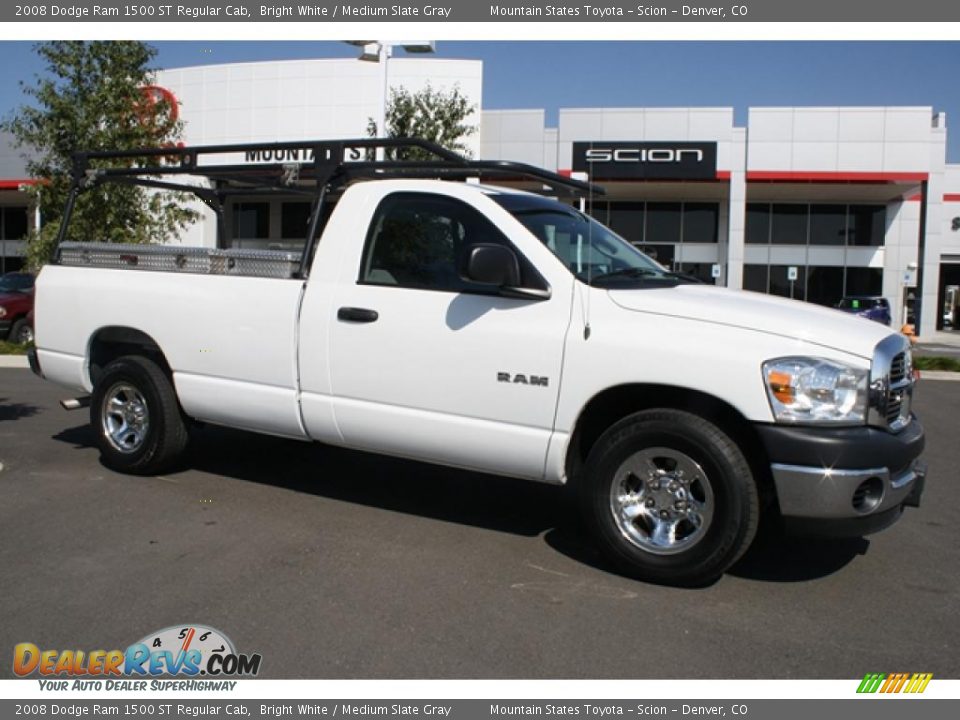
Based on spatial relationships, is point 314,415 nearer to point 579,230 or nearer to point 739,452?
point 579,230

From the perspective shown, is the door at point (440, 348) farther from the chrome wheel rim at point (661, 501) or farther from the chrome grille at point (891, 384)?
the chrome grille at point (891, 384)

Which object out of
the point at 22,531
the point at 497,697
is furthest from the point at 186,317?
the point at 497,697

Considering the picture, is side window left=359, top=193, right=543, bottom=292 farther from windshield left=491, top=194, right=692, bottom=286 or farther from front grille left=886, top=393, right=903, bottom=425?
front grille left=886, top=393, right=903, bottom=425

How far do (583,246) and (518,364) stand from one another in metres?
0.94

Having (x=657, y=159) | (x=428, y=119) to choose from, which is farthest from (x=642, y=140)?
(x=428, y=119)

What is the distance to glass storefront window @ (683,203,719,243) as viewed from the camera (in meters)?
34.1

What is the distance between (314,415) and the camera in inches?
211

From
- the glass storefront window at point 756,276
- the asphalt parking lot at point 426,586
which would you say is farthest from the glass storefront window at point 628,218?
the asphalt parking lot at point 426,586

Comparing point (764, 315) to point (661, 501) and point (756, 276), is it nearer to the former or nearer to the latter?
point (661, 501)

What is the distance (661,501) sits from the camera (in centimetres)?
439

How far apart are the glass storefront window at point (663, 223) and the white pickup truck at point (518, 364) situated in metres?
29.1

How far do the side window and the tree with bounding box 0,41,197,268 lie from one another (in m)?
10.7

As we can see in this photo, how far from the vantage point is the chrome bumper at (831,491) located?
3.99 meters

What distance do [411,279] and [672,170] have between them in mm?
26485
